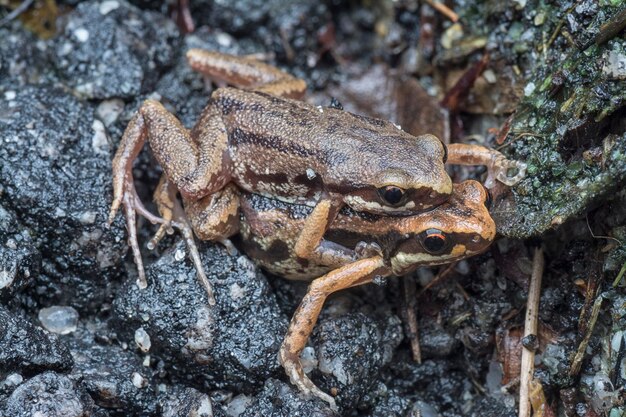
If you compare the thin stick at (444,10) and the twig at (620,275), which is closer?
the twig at (620,275)

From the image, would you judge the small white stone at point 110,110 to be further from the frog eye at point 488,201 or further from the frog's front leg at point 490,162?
the frog eye at point 488,201

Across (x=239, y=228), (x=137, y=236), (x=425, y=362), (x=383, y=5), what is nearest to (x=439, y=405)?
(x=425, y=362)

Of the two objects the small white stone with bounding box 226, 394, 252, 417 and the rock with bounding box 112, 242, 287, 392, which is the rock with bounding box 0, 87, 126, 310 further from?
the small white stone with bounding box 226, 394, 252, 417

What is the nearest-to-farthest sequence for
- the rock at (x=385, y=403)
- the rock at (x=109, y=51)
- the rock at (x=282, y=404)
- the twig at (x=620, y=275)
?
the twig at (x=620, y=275) → the rock at (x=282, y=404) → the rock at (x=385, y=403) → the rock at (x=109, y=51)

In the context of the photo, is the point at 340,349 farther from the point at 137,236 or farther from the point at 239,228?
the point at 137,236

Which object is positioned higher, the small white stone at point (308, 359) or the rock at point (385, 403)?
the small white stone at point (308, 359)

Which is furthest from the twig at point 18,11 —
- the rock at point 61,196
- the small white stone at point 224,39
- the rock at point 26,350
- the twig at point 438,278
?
the twig at point 438,278

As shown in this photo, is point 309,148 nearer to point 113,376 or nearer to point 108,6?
point 113,376

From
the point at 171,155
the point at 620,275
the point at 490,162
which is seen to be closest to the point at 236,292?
the point at 171,155
